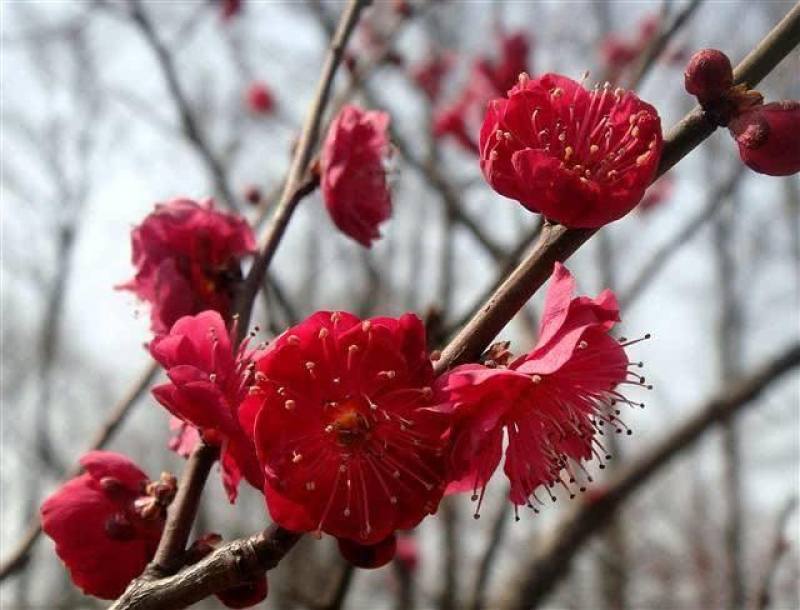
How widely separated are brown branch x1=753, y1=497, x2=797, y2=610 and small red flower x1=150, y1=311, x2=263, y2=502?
1443 mm

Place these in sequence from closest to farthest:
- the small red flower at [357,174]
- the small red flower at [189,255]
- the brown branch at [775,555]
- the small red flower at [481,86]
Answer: the small red flower at [189,255], the small red flower at [357,174], the brown branch at [775,555], the small red flower at [481,86]

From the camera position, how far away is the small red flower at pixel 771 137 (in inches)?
37.5

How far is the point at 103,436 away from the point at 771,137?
1435mm

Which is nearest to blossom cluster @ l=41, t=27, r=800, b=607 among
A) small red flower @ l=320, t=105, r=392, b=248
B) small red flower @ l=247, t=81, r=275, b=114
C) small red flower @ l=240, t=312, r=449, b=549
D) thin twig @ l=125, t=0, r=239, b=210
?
small red flower @ l=240, t=312, r=449, b=549

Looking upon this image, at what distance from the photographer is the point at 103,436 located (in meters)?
1.82

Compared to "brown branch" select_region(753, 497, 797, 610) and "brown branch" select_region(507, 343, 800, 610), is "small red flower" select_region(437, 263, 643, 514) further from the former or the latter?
"brown branch" select_region(507, 343, 800, 610)

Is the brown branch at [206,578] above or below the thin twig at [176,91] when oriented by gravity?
below

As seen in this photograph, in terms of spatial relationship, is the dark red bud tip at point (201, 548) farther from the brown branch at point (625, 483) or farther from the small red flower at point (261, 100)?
the small red flower at point (261, 100)

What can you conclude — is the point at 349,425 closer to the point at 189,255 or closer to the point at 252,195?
the point at 189,255

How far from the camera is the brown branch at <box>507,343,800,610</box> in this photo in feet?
9.29

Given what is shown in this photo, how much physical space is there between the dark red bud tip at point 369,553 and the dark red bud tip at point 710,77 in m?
0.62

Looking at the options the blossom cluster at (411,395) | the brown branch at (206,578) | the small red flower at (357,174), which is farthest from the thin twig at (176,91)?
the brown branch at (206,578)

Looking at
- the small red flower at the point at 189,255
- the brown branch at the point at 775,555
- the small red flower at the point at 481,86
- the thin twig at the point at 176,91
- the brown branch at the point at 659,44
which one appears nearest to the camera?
the small red flower at the point at 189,255

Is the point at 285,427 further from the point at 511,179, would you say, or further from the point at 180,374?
the point at 511,179
